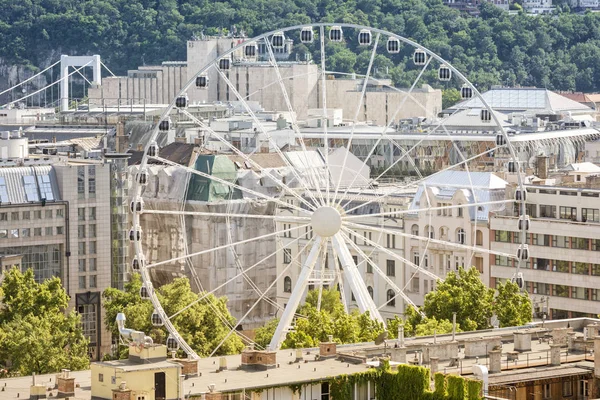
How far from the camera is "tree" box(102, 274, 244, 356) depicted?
133750mm

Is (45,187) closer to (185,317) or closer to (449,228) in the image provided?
(185,317)

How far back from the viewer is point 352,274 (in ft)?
366

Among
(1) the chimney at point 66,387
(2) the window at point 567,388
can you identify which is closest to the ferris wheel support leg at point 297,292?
(2) the window at point 567,388

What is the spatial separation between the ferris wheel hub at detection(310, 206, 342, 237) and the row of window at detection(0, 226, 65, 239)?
141ft

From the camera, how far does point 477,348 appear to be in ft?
303

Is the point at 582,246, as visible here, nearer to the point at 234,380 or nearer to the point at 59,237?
the point at 59,237

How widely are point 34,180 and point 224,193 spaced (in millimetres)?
16007

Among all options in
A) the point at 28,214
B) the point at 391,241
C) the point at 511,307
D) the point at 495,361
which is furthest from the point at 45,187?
the point at 495,361

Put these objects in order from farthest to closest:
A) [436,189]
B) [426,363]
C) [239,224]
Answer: [239,224], [436,189], [426,363]

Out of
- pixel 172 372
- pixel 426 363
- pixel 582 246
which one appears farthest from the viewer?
pixel 582 246

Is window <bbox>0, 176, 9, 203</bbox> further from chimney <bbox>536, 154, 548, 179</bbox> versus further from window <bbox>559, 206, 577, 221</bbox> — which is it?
chimney <bbox>536, 154, 548, 179</bbox>

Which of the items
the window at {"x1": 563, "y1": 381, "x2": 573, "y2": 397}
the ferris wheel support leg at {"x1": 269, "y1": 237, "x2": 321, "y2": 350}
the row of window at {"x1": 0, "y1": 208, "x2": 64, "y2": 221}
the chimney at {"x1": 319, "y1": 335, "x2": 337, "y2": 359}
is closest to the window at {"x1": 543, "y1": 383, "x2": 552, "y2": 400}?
the window at {"x1": 563, "y1": 381, "x2": 573, "y2": 397}

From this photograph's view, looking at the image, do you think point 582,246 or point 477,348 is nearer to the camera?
point 477,348

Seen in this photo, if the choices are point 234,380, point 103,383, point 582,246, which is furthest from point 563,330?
point 582,246
